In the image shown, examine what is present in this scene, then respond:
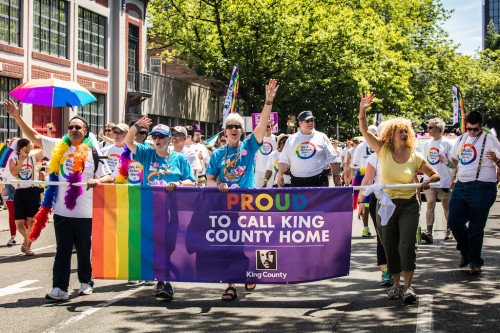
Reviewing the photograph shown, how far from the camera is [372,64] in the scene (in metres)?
45.1

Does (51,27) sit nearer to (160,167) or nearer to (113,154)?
(113,154)

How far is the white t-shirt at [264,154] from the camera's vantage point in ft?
56.3

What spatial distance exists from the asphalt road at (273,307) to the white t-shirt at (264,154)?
264 inches

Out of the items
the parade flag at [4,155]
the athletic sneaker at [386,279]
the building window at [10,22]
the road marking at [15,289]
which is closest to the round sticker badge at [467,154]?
the athletic sneaker at [386,279]

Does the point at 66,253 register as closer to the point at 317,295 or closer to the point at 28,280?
the point at 28,280

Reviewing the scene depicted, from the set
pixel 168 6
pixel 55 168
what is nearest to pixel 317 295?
pixel 55 168

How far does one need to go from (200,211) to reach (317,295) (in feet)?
5.14

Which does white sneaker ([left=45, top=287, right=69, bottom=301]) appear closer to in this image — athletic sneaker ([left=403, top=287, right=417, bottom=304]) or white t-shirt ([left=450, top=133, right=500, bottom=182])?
athletic sneaker ([left=403, top=287, right=417, bottom=304])

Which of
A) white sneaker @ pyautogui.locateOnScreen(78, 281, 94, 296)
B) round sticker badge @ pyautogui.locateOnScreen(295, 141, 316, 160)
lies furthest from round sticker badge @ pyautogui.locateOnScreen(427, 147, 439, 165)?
white sneaker @ pyautogui.locateOnScreen(78, 281, 94, 296)

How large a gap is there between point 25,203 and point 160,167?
5.01m

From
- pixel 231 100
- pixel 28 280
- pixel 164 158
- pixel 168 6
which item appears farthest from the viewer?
pixel 168 6

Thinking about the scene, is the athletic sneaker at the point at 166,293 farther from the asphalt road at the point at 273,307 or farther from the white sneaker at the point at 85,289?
the white sneaker at the point at 85,289

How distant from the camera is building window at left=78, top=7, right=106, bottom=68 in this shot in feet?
101

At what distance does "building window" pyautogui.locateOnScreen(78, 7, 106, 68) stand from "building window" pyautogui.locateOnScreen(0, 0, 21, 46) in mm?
4559
